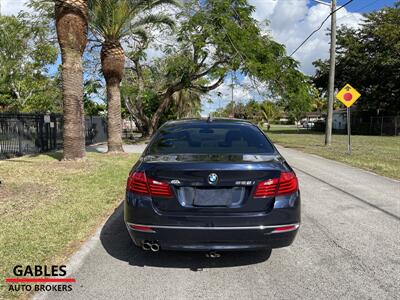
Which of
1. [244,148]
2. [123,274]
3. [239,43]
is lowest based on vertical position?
[123,274]

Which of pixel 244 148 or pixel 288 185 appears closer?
pixel 288 185

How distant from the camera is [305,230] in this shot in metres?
5.66

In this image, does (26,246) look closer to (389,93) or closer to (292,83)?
(292,83)

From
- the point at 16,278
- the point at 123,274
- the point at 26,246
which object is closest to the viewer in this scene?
the point at 16,278

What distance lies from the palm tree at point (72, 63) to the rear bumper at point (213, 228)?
29.0 ft

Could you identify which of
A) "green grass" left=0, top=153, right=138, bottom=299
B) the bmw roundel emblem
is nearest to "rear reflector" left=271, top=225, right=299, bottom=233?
the bmw roundel emblem

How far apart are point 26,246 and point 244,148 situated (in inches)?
108

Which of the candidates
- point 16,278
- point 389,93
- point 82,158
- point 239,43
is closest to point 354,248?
point 16,278

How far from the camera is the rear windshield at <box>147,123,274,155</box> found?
4.65 metres

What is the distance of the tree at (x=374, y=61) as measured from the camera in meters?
36.6

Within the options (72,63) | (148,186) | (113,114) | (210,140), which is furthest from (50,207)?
(113,114)

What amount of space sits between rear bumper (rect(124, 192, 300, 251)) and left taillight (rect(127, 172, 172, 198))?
8 cm

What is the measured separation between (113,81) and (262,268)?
41.8 feet

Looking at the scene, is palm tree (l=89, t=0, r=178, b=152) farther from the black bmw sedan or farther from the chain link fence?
the black bmw sedan
